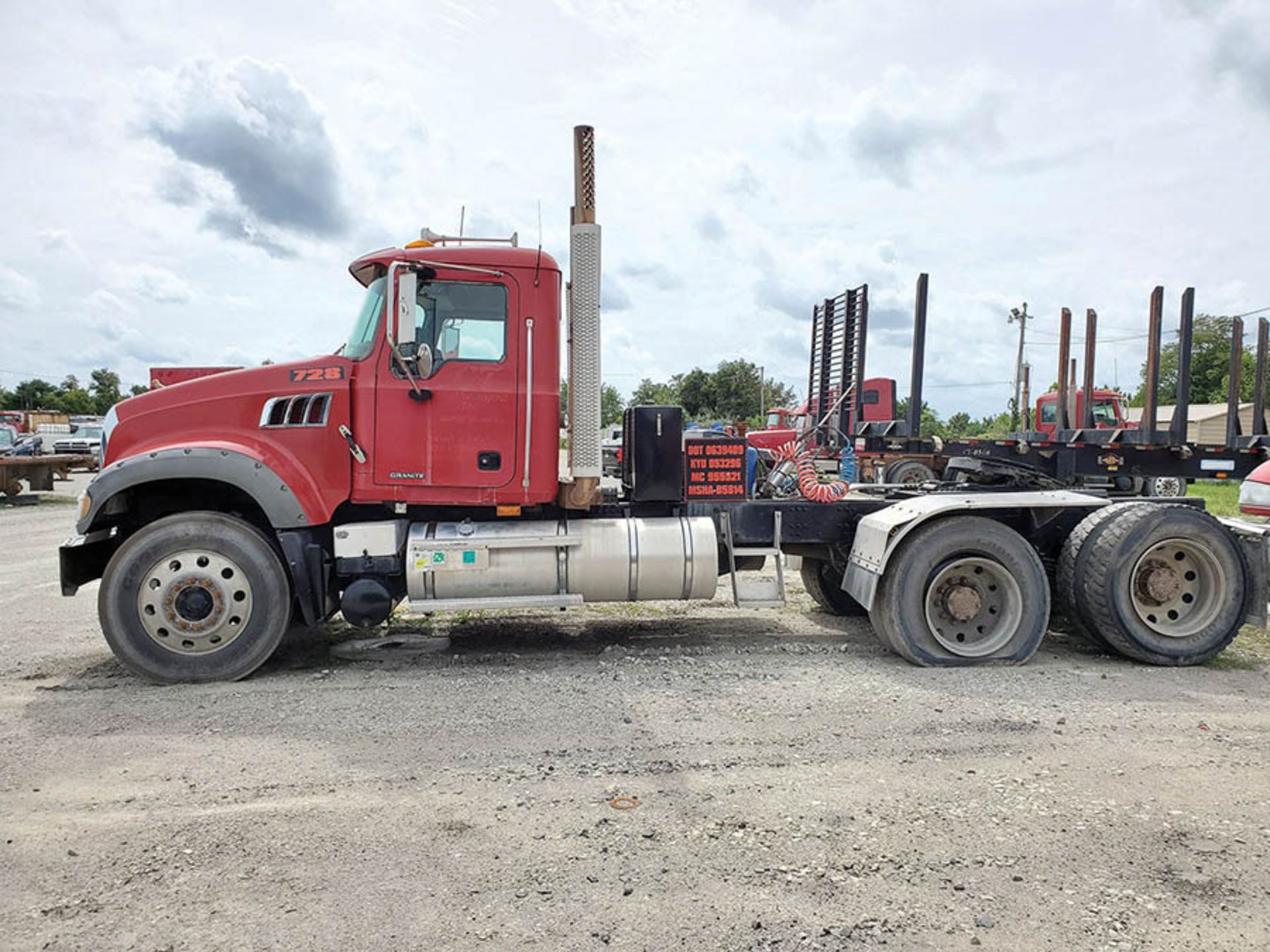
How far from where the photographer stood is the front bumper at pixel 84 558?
5.88 meters

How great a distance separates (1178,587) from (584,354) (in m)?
4.61

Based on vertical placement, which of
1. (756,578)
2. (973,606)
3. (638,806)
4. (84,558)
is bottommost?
(638,806)

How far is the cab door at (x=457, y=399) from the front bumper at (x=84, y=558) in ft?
6.48

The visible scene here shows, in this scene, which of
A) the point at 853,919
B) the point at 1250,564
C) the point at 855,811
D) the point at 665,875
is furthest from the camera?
the point at 1250,564

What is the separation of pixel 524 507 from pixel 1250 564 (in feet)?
17.4

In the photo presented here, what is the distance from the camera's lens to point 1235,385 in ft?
35.2

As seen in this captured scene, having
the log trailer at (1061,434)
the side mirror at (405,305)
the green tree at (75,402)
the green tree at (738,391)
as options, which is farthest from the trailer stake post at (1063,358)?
the green tree at (75,402)

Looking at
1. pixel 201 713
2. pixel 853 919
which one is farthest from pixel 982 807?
pixel 201 713

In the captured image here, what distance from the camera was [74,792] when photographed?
3.99 metres

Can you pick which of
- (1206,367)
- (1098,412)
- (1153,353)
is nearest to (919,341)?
(1153,353)

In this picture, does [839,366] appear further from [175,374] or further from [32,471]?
[32,471]

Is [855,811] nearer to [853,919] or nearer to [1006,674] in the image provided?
[853,919]

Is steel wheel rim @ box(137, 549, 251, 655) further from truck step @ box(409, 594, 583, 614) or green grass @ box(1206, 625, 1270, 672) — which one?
green grass @ box(1206, 625, 1270, 672)

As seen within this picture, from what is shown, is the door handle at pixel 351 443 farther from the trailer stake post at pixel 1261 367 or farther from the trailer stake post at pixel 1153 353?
the trailer stake post at pixel 1261 367
